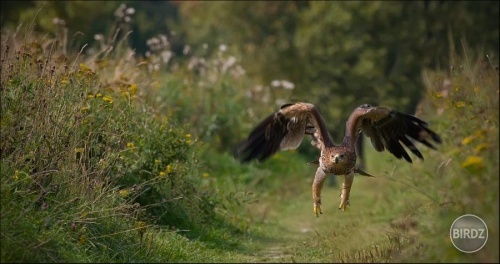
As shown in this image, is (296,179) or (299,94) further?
(299,94)

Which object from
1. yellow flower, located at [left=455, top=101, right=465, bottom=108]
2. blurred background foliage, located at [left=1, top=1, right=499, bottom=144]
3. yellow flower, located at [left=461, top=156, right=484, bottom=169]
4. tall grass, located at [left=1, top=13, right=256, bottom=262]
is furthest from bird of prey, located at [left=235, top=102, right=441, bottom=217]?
blurred background foliage, located at [left=1, top=1, right=499, bottom=144]

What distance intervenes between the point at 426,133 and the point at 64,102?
12.6ft

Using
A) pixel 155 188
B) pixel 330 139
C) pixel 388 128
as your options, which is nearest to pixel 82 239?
pixel 155 188

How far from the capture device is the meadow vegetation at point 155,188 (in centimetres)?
788

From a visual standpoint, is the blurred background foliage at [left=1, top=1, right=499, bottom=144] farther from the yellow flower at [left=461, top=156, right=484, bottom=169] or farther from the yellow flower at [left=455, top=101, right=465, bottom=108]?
the yellow flower at [left=461, top=156, right=484, bottom=169]

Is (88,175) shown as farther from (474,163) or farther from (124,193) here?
(474,163)

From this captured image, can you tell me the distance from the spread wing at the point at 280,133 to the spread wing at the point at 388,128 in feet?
1.59

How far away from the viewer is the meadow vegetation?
788 cm

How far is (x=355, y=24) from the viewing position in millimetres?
24359

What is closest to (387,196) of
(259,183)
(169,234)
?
(259,183)

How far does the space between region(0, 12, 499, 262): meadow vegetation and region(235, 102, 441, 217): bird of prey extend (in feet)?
1.54

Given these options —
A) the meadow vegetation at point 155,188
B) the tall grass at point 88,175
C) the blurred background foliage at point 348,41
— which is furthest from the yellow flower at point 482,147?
the blurred background foliage at point 348,41

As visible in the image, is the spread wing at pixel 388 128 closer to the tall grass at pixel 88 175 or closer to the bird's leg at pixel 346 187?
the bird's leg at pixel 346 187

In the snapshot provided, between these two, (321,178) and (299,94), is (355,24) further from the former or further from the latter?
(321,178)
